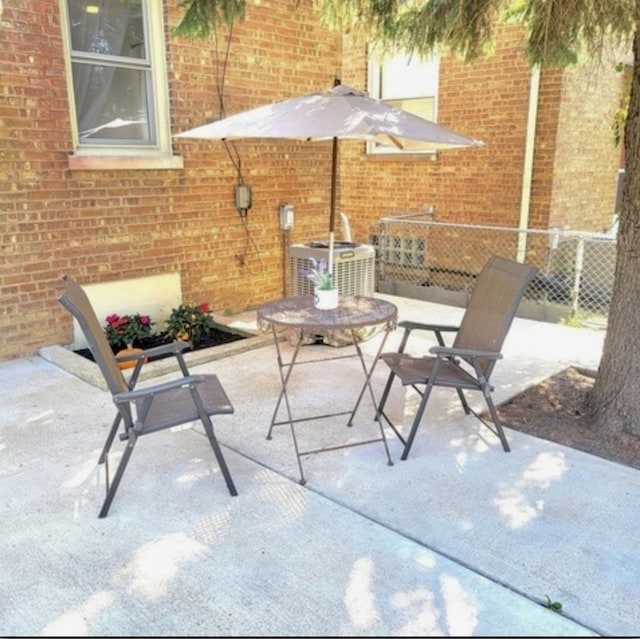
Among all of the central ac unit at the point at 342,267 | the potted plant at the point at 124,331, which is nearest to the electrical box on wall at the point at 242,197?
the central ac unit at the point at 342,267

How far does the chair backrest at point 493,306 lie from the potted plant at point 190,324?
2.60 metres

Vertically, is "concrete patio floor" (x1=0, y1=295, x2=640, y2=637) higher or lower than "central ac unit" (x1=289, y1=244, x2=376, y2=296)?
lower

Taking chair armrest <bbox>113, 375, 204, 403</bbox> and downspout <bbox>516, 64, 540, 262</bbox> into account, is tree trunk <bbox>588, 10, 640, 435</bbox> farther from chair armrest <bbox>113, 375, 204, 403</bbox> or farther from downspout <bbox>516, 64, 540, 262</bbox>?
downspout <bbox>516, 64, 540, 262</bbox>

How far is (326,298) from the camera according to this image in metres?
3.75

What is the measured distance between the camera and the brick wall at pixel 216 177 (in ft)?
16.2

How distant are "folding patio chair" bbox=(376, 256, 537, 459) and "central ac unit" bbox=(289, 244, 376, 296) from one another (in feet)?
5.68

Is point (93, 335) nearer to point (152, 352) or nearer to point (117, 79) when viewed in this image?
point (152, 352)

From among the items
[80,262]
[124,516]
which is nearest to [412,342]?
[80,262]

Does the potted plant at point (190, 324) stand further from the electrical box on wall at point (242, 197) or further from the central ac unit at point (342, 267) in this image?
the electrical box on wall at point (242, 197)

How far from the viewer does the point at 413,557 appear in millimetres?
2562

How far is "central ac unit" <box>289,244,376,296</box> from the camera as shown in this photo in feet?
18.1

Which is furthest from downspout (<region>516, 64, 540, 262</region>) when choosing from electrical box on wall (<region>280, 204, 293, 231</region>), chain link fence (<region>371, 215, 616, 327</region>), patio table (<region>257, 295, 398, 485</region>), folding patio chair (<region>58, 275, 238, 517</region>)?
folding patio chair (<region>58, 275, 238, 517</region>)

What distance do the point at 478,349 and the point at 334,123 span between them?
5.43 ft

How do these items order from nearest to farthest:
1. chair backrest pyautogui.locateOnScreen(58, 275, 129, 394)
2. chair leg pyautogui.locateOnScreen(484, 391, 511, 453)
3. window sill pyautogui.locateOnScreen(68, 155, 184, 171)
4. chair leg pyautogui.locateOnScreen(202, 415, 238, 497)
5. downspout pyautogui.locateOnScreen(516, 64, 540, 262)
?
chair backrest pyautogui.locateOnScreen(58, 275, 129, 394) < chair leg pyautogui.locateOnScreen(202, 415, 238, 497) < chair leg pyautogui.locateOnScreen(484, 391, 511, 453) < window sill pyautogui.locateOnScreen(68, 155, 184, 171) < downspout pyautogui.locateOnScreen(516, 64, 540, 262)
